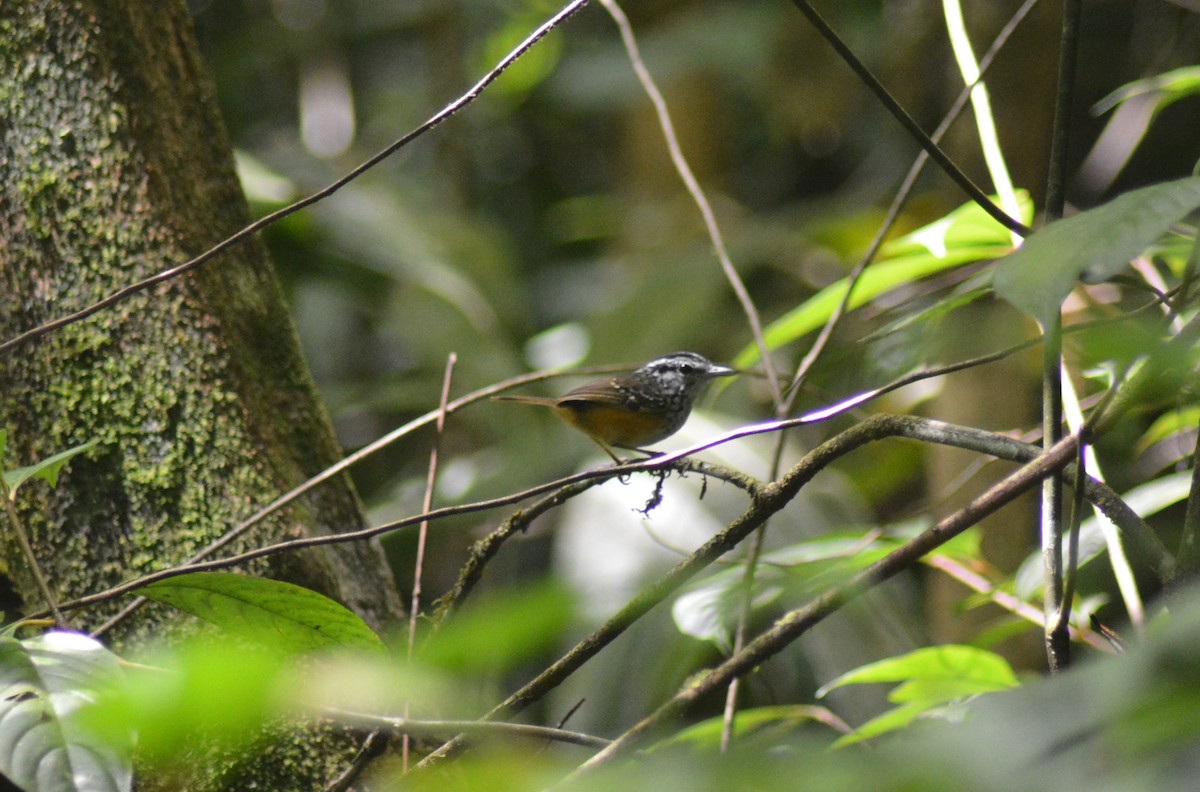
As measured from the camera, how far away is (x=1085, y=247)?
81 cm

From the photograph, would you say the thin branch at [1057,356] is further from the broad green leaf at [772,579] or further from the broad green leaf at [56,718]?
the broad green leaf at [56,718]

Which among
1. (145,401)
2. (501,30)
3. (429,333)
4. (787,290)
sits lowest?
(787,290)

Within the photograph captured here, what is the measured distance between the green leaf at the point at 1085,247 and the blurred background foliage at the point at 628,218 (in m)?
0.83

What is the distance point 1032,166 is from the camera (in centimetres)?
349

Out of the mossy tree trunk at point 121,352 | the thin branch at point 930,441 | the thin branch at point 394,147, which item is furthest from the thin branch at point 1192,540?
the mossy tree trunk at point 121,352

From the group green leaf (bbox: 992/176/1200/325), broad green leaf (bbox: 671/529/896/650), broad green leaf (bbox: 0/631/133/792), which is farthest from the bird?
green leaf (bbox: 992/176/1200/325)

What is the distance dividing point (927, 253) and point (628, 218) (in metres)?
4.50

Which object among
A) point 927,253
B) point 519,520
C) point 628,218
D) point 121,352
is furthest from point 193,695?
point 628,218

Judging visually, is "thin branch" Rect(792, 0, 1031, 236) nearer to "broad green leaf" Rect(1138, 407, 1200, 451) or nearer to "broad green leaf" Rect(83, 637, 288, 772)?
"broad green leaf" Rect(1138, 407, 1200, 451)

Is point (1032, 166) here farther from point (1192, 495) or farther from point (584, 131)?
point (584, 131)

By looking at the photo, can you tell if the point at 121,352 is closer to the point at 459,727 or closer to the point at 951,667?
the point at 459,727

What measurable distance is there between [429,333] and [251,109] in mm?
3551

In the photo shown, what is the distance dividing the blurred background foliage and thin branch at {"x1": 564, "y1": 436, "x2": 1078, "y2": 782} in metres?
0.64

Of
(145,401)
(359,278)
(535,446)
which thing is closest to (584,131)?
(359,278)
